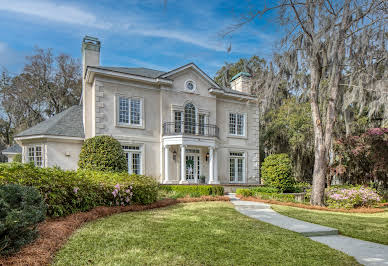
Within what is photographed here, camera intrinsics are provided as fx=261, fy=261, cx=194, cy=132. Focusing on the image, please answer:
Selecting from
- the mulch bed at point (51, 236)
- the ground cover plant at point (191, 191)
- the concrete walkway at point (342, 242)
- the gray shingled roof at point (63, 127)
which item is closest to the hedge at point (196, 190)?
the ground cover plant at point (191, 191)

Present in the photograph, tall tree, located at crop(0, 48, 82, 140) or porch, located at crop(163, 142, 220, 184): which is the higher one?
tall tree, located at crop(0, 48, 82, 140)

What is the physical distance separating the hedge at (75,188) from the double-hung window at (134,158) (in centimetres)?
559

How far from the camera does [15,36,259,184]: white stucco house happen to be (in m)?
13.8

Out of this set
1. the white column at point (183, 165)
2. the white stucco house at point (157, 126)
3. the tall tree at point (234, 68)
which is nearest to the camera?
the white stucco house at point (157, 126)

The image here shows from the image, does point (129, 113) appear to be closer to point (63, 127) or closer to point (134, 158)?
point (134, 158)

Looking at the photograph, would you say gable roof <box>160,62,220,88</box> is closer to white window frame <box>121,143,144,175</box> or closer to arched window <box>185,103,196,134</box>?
arched window <box>185,103,196,134</box>

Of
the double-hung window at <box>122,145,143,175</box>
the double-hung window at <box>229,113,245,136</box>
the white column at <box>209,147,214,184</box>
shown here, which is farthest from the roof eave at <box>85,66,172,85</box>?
the double-hung window at <box>229,113,245,136</box>

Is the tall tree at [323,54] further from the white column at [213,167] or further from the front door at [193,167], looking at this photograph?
the front door at [193,167]

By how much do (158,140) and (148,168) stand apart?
1.71 meters

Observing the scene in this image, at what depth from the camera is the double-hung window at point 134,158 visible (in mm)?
14383

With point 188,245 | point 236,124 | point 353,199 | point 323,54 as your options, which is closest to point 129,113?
point 236,124

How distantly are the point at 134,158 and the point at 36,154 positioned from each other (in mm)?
5145

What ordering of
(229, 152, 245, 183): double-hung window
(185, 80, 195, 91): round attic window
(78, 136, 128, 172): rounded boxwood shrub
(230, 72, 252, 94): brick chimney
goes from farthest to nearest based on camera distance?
1. (230, 72, 252, 94): brick chimney
2. (229, 152, 245, 183): double-hung window
3. (185, 80, 195, 91): round attic window
4. (78, 136, 128, 172): rounded boxwood shrub

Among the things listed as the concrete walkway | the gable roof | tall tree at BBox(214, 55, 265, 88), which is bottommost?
the concrete walkway
